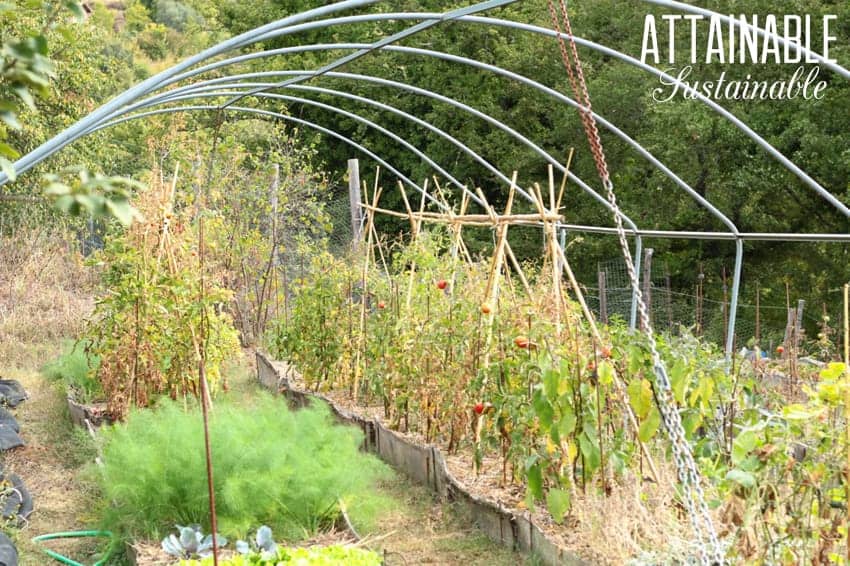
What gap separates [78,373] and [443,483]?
3215 millimetres

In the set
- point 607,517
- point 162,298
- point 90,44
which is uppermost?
point 90,44

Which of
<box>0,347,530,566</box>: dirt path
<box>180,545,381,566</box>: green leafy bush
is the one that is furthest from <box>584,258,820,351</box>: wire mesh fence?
<box>180,545,381,566</box>: green leafy bush

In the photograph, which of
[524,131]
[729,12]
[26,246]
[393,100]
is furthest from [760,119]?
[26,246]

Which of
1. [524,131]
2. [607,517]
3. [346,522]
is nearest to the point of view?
[607,517]

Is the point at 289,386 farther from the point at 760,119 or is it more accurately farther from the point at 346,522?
the point at 760,119

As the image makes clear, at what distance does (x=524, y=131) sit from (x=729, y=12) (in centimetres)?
417

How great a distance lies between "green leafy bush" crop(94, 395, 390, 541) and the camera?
3.86 m

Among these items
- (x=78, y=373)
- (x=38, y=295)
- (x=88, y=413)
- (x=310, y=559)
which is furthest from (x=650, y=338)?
(x=38, y=295)

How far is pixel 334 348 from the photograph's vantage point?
6730 mm

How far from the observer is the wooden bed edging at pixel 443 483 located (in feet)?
12.5

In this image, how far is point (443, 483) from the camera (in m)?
4.77

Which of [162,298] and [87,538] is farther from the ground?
[162,298]

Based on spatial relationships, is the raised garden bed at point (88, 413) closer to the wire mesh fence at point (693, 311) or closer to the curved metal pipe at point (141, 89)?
the curved metal pipe at point (141, 89)

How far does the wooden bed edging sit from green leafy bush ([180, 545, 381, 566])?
2.36ft
